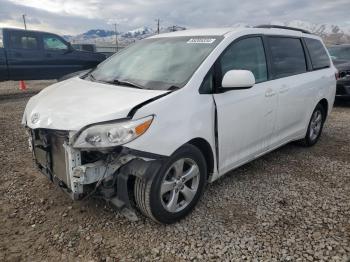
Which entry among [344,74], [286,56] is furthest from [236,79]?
[344,74]

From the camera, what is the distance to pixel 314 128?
16.8 ft

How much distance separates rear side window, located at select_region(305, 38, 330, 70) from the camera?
4821 mm

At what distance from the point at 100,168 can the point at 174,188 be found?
694mm

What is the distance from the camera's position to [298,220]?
3.06 meters

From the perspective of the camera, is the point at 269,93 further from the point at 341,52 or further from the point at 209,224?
the point at 341,52

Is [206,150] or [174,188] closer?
[174,188]

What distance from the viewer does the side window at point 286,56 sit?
3.93 metres

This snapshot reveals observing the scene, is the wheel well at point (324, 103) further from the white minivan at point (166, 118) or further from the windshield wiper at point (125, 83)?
the windshield wiper at point (125, 83)

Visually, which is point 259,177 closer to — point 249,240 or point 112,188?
point 249,240

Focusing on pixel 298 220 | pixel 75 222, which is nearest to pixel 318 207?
pixel 298 220

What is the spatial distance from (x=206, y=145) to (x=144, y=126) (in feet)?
2.53

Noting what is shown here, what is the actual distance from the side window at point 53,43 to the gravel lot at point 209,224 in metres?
6.49

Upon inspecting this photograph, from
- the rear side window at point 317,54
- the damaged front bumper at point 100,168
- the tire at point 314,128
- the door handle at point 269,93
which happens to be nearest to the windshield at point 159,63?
the damaged front bumper at point 100,168

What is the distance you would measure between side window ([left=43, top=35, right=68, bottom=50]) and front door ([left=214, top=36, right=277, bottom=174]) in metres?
7.85
